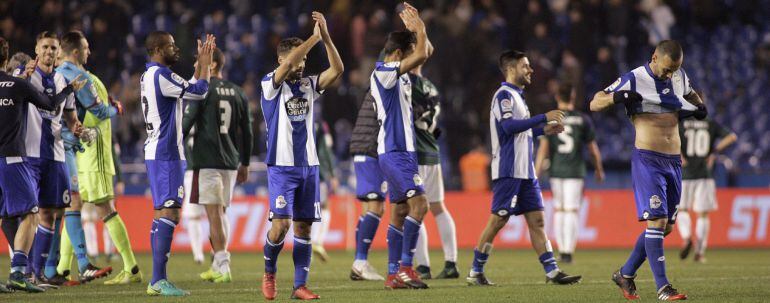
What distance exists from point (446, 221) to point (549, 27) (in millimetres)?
12943

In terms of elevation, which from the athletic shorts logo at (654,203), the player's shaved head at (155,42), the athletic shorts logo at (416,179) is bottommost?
the athletic shorts logo at (654,203)

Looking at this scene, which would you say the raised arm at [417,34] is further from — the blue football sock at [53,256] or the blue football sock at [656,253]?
the blue football sock at [53,256]

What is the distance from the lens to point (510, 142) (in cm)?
1170

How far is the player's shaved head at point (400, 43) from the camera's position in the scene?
36.6 feet

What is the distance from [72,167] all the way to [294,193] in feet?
11.1

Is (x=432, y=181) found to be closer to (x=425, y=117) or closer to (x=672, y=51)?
(x=425, y=117)

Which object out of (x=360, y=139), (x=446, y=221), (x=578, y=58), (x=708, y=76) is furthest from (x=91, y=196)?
(x=708, y=76)

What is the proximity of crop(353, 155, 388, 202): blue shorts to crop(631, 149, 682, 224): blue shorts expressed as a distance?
361 cm

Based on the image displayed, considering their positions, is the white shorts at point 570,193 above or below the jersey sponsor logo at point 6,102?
below

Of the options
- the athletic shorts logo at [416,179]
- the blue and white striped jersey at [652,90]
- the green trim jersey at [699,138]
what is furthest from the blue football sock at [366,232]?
the green trim jersey at [699,138]

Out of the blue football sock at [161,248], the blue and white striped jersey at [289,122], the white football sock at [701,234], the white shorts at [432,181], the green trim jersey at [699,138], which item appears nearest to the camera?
the blue and white striped jersey at [289,122]

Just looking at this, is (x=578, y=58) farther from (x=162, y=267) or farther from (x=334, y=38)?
(x=162, y=267)

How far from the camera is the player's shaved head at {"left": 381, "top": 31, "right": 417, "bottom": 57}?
11.1 meters

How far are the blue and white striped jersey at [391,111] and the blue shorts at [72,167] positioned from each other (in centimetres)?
346
